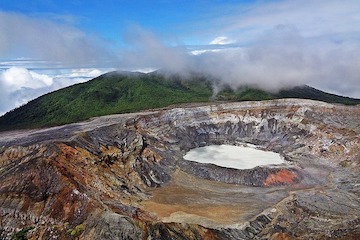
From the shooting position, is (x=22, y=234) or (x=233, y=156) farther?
(x=233, y=156)

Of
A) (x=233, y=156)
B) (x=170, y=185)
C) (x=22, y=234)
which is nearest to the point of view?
(x=22, y=234)

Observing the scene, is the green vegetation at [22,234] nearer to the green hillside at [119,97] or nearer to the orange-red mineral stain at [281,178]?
the orange-red mineral stain at [281,178]

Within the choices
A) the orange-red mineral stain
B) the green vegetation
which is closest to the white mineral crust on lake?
the orange-red mineral stain

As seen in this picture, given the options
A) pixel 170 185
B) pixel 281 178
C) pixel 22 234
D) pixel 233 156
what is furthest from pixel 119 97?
pixel 22 234

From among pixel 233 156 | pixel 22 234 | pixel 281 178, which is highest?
pixel 22 234

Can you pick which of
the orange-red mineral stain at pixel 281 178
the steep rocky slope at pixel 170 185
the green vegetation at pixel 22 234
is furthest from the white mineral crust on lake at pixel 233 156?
the green vegetation at pixel 22 234

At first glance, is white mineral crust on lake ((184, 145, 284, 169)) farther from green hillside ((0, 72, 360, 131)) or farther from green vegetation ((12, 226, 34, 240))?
green vegetation ((12, 226, 34, 240))

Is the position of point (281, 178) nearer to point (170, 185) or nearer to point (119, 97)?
point (170, 185)
